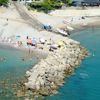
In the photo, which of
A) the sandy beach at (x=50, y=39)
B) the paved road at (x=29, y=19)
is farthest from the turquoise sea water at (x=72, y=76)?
the paved road at (x=29, y=19)

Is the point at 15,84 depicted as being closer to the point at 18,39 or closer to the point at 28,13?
the point at 18,39

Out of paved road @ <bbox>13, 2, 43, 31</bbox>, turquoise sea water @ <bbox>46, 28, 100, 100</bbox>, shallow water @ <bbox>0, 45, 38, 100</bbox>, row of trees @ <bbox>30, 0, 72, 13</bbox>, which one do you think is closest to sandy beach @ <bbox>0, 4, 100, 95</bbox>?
paved road @ <bbox>13, 2, 43, 31</bbox>

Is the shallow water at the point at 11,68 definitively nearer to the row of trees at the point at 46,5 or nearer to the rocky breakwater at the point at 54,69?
the rocky breakwater at the point at 54,69

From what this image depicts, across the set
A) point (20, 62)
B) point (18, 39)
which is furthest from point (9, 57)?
point (18, 39)

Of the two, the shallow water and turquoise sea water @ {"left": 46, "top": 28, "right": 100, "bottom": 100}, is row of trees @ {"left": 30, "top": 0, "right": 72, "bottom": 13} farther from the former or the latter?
the shallow water

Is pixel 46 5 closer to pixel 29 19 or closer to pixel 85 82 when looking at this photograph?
pixel 29 19
